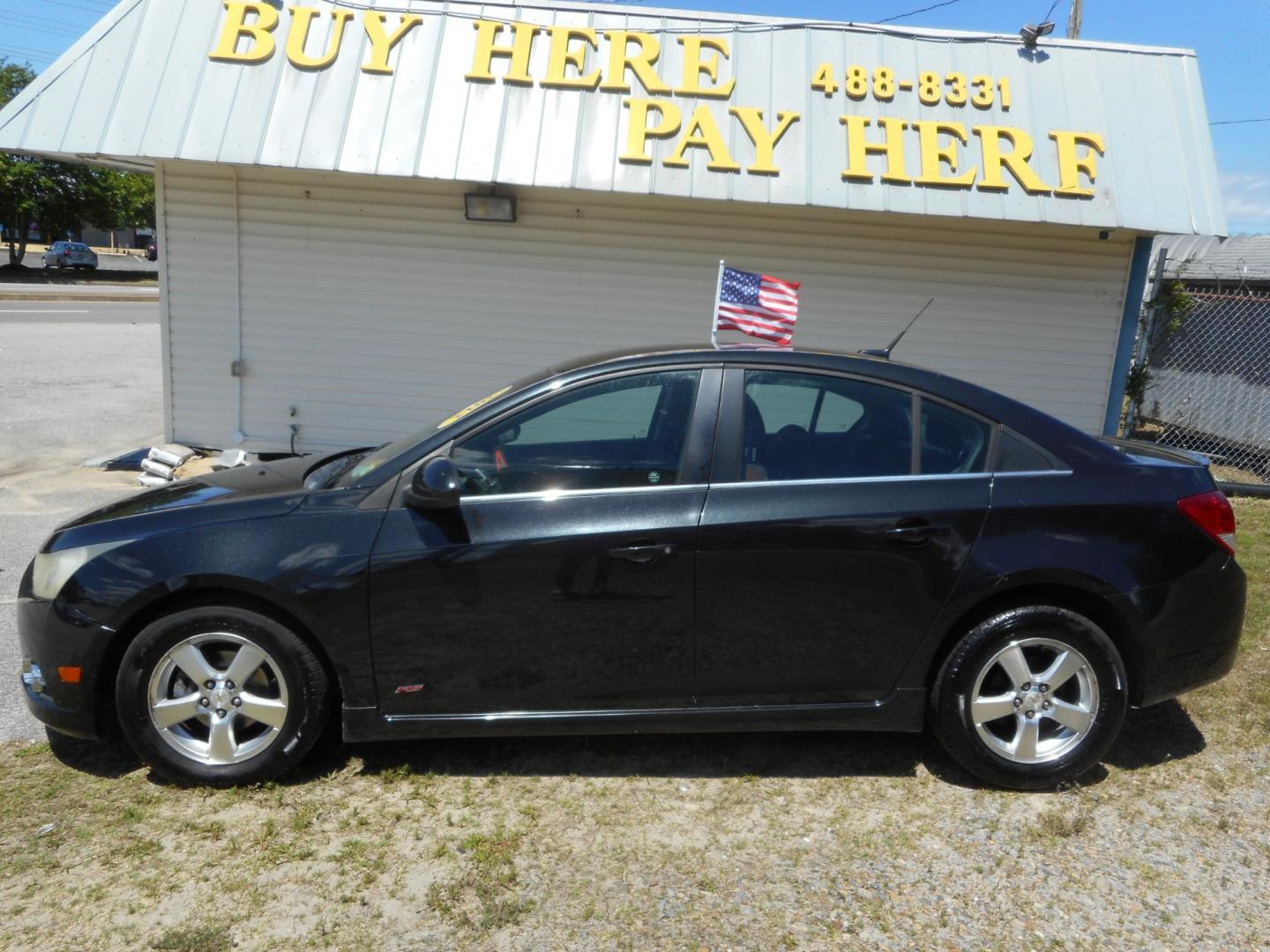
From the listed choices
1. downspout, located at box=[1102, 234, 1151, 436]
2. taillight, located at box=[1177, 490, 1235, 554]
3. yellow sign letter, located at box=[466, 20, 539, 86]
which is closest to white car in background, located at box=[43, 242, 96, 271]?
yellow sign letter, located at box=[466, 20, 539, 86]

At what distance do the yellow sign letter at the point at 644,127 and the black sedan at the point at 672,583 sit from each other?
4.71m

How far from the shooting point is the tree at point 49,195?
122 ft

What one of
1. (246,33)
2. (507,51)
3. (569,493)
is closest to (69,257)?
(246,33)

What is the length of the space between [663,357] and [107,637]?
89.9 inches

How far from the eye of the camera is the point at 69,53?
8.12 m

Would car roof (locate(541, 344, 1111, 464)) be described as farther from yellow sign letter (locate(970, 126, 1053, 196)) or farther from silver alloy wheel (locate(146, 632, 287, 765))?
yellow sign letter (locate(970, 126, 1053, 196))

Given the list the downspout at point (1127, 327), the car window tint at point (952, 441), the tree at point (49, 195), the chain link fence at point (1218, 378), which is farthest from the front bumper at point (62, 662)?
the tree at point (49, 195)

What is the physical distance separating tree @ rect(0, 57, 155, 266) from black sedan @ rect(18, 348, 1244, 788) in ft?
122

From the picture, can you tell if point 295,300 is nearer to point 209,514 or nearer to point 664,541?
point 209,514

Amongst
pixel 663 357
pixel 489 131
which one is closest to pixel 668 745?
pixel 663 357

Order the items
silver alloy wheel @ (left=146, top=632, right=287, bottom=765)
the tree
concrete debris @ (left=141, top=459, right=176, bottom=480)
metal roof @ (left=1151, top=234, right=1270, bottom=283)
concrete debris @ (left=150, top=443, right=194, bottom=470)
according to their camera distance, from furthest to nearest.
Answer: the tree, metal roof @ (left=1151, top=234, right=1270, bottom=283), concrete debris @ (left=150, top=443, right=194, bottom=470), concrete debris @ (left=141, top=459, right=176, bottom=480), silver alloy wheel @ (left=146, top=632, right=287, bottom=765)

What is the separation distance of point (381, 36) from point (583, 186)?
7.15 ft

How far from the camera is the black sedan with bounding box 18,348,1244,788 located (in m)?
3.64

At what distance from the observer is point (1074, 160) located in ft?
27.5
